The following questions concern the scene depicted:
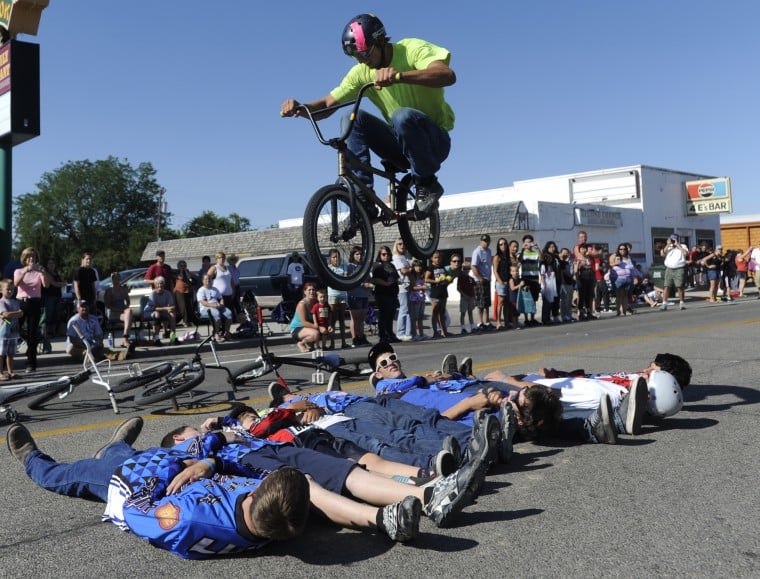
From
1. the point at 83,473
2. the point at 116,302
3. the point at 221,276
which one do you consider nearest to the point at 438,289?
the point at 221,276

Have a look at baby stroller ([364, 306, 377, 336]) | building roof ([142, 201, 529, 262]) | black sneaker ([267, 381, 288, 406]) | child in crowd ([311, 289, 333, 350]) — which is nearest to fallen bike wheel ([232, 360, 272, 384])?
black sneaker ([267, 381, 288, 406])

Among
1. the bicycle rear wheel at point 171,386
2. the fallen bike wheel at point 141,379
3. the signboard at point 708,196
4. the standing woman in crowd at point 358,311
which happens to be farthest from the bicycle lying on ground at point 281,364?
the signboard at point 708,196

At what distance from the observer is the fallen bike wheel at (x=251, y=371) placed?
8.24 meters

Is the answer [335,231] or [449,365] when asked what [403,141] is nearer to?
[335,231]

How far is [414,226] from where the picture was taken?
7184 millimetres

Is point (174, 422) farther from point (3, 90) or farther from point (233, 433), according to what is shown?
point (3, 90)

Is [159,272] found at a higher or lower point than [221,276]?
higher

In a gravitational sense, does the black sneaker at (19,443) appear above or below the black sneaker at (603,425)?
above

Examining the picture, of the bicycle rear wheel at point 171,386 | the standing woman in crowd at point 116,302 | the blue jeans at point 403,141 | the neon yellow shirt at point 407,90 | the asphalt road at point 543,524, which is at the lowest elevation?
the asphalt road at point 543,524

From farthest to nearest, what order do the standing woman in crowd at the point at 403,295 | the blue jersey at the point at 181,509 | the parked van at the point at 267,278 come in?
1. the parked van at the point at 267,278
2. the standing woman in crowd at the point at 403,295
3. the blue jersey at the point at 181,509

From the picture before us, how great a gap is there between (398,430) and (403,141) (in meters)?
2.33

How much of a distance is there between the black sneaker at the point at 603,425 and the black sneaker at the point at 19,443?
4027 mm

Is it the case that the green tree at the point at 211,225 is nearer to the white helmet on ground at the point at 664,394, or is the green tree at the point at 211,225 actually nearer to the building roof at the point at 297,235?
the building roof at the point at 297,235

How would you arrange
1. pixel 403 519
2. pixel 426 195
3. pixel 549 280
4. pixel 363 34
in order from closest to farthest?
pixel 403 519 → pixel 363 34 → pixel 426 195 → pixel 549 280
